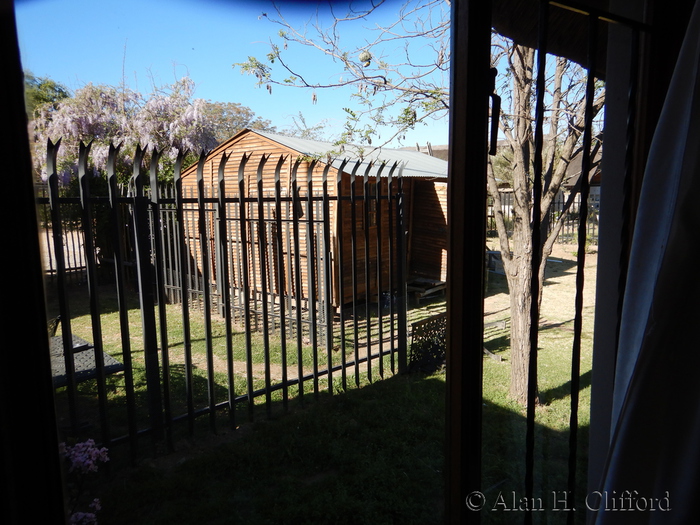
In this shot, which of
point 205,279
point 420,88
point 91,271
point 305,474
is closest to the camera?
point 91,271

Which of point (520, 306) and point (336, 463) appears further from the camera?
point (520, 306)

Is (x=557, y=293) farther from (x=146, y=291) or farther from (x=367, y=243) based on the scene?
(x=146, y=291)

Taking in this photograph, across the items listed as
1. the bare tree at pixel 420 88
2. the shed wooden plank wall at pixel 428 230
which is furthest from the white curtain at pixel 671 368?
the shed wooden plank wall at pixel 428 230

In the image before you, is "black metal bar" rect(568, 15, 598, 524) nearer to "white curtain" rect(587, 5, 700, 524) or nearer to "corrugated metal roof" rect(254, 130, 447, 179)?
"white curtain" rect(587, 5, 700, 524)

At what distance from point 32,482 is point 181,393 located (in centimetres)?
372

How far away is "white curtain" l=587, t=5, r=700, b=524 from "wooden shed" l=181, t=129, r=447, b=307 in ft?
6.88

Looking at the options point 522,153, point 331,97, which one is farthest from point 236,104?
point 522,153

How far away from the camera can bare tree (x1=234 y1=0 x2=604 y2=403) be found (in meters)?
3.94

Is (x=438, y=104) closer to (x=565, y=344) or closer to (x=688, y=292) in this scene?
(x=565, y=344)

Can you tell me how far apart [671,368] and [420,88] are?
13.6 ft

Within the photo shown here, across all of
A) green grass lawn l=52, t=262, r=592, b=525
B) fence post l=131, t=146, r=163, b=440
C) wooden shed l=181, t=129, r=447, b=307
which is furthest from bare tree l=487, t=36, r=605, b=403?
fence post l=131, t=146, r=163, b=440

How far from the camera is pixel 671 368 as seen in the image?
2.56 ft

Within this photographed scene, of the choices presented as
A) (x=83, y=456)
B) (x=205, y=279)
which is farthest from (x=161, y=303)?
(x=83, y=456)

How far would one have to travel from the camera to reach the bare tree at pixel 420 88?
3.94 meters
